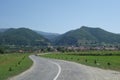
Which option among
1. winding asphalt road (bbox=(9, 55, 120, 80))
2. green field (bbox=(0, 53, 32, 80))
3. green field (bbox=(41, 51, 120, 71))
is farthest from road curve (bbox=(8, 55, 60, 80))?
green field (bbox=(41, 51, 120, 71))

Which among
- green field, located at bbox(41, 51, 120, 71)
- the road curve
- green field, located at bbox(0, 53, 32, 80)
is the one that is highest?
green field, located at bbox(41, 51, 120, 71)

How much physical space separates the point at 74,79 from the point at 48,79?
1809 mm

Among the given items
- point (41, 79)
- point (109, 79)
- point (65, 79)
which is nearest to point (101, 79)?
point (109, 79)

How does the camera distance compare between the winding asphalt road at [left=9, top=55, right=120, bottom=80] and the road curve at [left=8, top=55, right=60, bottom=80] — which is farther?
the road curve at [left=8, top=55, right=60, bottom=80]

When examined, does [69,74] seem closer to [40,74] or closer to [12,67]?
[40,74]

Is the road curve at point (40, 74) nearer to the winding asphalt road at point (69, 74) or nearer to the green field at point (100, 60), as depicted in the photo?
the winding asphalt road at point (69, 74)

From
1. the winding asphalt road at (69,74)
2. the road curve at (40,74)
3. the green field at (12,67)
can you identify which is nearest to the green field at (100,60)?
the winding asphalt road at (69,74)

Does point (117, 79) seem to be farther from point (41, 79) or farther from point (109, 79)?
point (41, 79)

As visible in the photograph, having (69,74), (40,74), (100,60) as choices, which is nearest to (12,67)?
(40,74)

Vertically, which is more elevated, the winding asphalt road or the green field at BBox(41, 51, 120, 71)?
the green field at BBox(41, 51, 120, 71)

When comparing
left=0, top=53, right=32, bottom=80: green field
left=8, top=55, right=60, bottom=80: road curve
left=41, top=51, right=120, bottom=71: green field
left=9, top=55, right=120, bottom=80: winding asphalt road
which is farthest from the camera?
left=41, top=51, right=120, bottom=71: green field

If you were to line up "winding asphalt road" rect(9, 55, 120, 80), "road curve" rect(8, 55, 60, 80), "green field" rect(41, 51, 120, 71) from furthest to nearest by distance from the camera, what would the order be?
"green field" rect(41, 51, 120, 71), "road curve" rect(8, 55, 60, 80), "winding asphalt road" rect(9, 55, 120, 80)

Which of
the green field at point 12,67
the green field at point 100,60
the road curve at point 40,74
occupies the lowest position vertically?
the green field at point 12,67

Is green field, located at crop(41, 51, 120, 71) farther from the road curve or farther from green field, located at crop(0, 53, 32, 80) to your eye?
green field, located at crop(0, 53, 32, 80)
